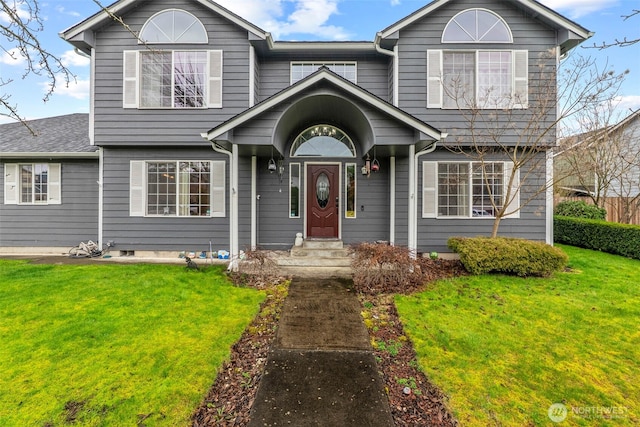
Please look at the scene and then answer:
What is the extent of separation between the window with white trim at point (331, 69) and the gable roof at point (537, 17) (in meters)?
1.08

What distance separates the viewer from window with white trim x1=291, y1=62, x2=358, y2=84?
26.2 feet

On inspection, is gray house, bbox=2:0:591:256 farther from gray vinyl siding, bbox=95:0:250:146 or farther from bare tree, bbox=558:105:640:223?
bare tree, bbox=558:105:640:223

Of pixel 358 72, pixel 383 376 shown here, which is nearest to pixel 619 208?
pixel 358 72

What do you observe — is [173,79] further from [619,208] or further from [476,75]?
[619,208]

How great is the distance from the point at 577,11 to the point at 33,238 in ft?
58.3

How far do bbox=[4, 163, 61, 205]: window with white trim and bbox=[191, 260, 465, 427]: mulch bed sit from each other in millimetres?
8390

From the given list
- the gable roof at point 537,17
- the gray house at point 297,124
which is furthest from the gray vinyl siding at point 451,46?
the gable roof at point 537,17

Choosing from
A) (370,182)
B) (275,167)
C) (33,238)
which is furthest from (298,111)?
(33,238)

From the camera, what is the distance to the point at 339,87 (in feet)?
19.1

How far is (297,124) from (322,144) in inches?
38.0

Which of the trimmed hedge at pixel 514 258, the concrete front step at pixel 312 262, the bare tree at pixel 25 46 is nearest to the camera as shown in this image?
the bare tree at pixel 25 46

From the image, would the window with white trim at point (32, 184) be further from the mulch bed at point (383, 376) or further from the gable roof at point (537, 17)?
the gable roof at point (537, 17)

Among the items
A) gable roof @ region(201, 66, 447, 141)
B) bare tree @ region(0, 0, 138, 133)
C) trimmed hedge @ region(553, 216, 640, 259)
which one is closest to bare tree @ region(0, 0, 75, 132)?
bare tree @ region(0, 0, 138, 133)

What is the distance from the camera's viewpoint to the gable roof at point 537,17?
278 inches
